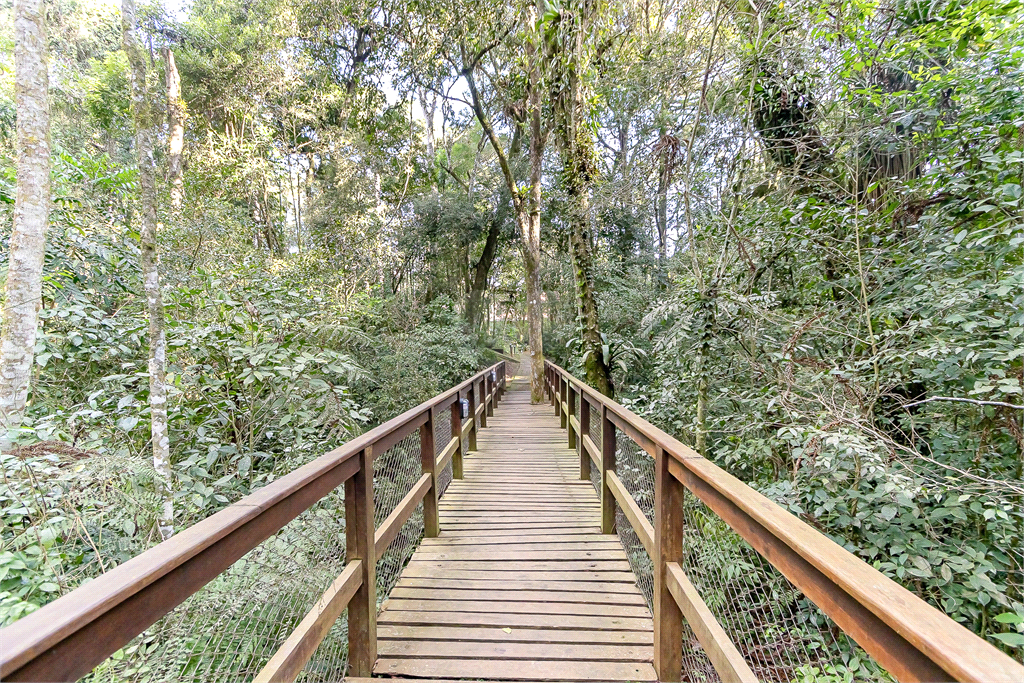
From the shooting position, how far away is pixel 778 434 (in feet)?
8.98

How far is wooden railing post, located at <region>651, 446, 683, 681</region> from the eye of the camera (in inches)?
61.4

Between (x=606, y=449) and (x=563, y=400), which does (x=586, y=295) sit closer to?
(x=563, y=400)

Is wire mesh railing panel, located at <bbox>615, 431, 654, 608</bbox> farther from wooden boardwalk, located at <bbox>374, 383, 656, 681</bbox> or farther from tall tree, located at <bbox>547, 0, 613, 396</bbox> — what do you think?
tall tree, located at <bbox>547, 0, 613, 396</bbox>

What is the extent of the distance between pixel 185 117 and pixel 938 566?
512 inches

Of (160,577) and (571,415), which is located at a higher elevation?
(160,577)

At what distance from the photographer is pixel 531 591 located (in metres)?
2.24

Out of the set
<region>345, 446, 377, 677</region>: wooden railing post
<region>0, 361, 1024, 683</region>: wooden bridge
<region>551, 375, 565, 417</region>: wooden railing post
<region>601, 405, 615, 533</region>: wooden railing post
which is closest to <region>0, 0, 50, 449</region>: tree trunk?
<region>0, 361, 1024, 683</region>: wooden bridge

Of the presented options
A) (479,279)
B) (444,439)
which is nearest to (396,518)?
(444,439)

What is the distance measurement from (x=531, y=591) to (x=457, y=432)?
178cm

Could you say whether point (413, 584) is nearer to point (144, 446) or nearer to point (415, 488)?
point (415, 488)

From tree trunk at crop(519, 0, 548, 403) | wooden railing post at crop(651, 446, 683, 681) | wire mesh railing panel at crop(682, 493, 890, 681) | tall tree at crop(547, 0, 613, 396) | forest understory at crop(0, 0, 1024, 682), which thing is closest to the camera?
wooden railing post at crop(651, 446, 683, 681)

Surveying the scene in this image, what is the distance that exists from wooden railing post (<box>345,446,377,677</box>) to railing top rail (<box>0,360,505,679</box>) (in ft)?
1.01

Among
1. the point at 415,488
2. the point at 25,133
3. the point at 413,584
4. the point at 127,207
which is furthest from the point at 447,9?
the point at 413,584

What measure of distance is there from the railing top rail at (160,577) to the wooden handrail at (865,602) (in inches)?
43.4
